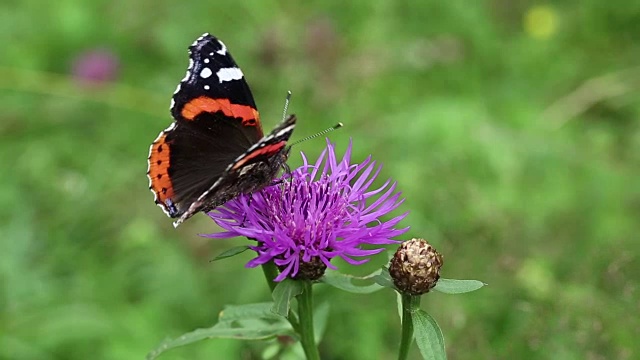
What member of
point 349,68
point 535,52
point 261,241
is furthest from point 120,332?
point 535,52

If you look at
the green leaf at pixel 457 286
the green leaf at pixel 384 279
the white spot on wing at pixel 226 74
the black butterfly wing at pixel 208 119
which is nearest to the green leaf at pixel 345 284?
the green leaf at pixel 384 279

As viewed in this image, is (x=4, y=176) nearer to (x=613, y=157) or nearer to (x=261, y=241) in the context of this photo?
(x=261, y=241)

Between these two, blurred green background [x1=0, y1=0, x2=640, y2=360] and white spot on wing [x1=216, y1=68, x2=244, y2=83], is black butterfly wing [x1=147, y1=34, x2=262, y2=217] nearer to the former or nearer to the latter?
white spot on wing [x1=216, y1=68, x2=244, y2=83]

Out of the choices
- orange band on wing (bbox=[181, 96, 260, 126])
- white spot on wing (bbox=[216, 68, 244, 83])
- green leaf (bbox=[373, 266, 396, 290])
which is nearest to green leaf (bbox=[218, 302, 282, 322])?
green leaf (bbox=[373, 266, 396, 290])

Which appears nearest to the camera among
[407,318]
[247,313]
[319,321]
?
[407,318]

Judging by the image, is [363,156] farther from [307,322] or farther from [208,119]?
[307,322]

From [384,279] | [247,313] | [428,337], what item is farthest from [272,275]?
[428,337]
